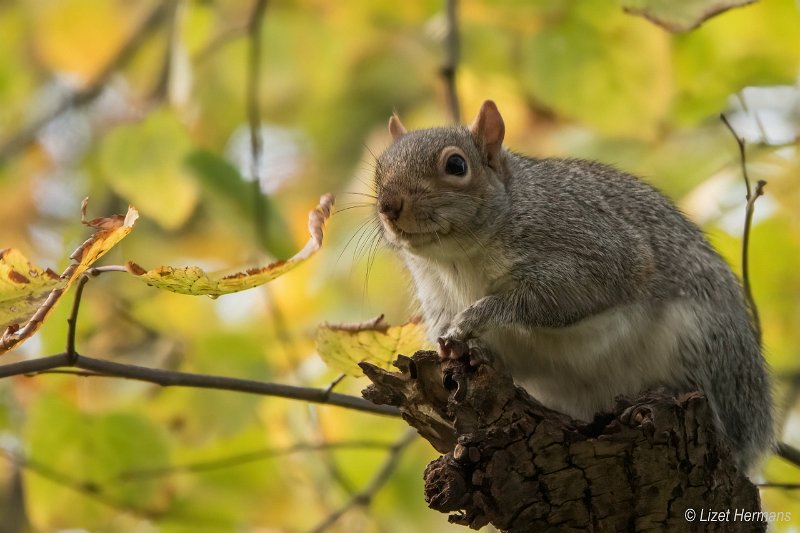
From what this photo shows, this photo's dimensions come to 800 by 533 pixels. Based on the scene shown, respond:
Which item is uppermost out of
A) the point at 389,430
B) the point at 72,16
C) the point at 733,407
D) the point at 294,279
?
the point at 72,16

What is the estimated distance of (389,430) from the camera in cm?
491

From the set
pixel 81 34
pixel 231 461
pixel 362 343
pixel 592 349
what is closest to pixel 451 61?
pixel 592 349

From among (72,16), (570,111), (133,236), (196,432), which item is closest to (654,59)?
(570,111)

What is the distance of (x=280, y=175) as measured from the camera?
6180mm

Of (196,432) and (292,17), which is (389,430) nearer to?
(196,432)

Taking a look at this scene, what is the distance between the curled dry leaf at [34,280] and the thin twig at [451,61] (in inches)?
70.9

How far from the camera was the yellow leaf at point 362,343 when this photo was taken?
2.75 meters

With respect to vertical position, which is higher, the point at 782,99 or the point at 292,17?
the point at 292,17

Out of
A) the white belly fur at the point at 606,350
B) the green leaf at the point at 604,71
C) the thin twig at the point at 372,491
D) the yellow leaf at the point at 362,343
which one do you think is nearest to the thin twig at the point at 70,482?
the thin twig at the point at 372,491

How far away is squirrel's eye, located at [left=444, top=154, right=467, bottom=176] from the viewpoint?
313 centimetres

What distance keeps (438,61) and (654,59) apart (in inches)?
43.4

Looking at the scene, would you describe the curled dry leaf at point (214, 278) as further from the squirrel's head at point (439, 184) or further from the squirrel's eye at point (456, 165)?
the squirrel's eye at point (456, 165)

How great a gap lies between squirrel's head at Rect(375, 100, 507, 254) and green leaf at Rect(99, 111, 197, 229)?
0.92 metres

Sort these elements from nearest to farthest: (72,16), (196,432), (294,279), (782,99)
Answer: (196,432), (782,99), (294,279), (72,16)
